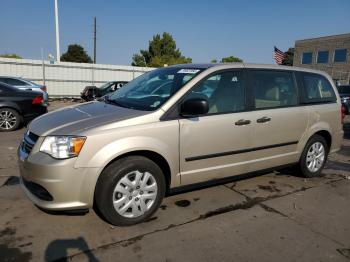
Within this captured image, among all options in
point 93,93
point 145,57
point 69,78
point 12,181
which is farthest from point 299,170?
point 145,57

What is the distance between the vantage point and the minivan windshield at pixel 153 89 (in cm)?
367

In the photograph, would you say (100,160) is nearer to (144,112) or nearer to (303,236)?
(144,112)

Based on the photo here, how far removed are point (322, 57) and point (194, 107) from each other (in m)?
42.4

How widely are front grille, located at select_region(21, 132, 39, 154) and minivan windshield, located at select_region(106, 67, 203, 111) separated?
1.04 metres

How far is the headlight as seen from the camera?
300 centimetres

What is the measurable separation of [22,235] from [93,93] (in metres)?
14.9

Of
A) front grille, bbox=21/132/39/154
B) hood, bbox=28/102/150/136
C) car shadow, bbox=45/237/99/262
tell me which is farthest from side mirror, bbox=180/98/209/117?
car shadow, bbox=45/237/99/262

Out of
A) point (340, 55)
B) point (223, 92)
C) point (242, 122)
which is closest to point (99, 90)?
point (223, 92)

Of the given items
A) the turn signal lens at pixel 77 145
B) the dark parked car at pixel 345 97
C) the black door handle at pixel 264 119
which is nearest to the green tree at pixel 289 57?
the dark parked car at pixel 345 97

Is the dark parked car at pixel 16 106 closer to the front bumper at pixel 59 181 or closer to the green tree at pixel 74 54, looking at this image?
the front bumper at pixel 59 181

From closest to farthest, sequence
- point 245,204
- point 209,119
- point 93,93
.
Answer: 1. point 209,119
2. point 245,204
3. point 93,93

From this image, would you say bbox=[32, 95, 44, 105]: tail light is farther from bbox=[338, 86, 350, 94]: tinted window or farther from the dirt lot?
bbox=[338, 86, 350, 94]: tinted window

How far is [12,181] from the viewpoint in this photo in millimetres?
4637

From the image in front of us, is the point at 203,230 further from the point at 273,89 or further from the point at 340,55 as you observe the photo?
the point at 340,55
